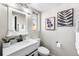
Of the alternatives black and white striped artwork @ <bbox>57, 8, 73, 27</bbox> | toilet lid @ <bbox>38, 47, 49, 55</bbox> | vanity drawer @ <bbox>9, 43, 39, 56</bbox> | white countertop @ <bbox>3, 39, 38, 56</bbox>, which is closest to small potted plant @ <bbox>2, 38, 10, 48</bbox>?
white countertop @ <bbox>3, 39, 38, 56</bbox>

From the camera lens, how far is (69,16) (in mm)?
1295

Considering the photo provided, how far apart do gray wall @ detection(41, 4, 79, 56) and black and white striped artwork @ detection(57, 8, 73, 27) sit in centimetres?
8

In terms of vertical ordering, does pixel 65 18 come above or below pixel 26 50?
above

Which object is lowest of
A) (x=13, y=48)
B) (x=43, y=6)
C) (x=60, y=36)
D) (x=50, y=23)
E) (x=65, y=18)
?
(x=13, y=48)

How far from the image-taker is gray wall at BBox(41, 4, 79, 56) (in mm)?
1283

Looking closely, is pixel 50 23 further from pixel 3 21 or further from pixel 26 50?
pixel 3 21

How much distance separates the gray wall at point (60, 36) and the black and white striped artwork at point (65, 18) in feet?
0.26

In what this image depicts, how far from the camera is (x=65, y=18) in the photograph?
52.1 inches

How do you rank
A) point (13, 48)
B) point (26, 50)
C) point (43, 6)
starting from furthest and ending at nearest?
1. point (43, 6)
2. point (26, 50)
3. point (13, 48)

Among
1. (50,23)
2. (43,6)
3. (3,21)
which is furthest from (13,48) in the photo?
(43,6)

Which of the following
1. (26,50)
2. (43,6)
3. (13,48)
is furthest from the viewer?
(43,6)

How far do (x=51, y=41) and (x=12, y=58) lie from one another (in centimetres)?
89

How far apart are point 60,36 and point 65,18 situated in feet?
1.34

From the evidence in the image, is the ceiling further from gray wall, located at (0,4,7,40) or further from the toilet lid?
the toilet lid
